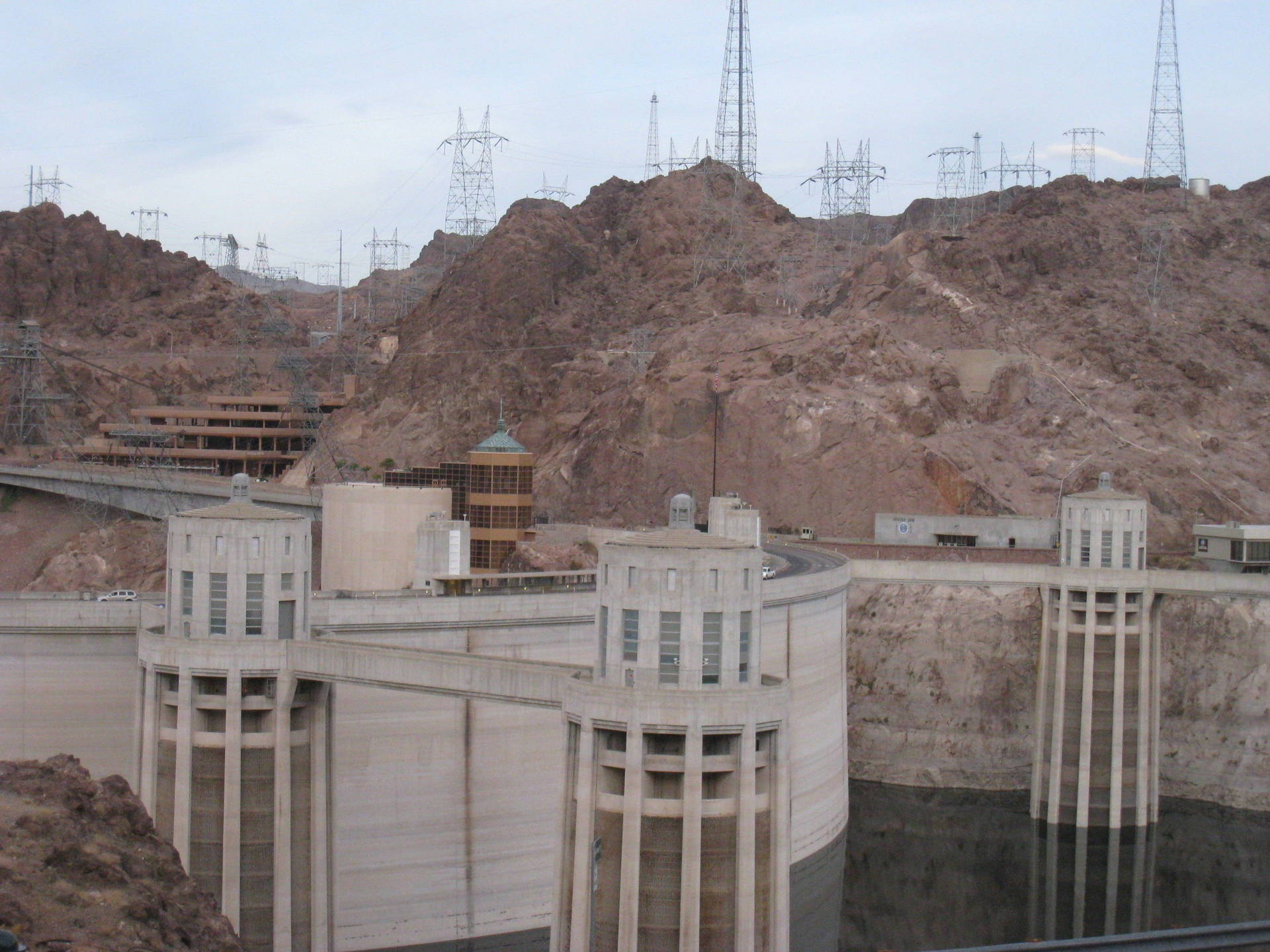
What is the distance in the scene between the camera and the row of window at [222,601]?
48406 mm

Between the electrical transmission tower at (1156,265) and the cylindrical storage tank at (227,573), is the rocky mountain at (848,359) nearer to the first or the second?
the electrical transmission tower at (1156,265)

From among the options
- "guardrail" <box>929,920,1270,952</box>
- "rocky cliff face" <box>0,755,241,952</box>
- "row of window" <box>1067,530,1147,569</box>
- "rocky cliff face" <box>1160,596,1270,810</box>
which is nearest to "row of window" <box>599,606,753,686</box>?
"rocky cliff face" <box>0,755,241,952</box>

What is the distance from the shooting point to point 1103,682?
81562 millimetres

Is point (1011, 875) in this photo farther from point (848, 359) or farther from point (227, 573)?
point (848, 359)

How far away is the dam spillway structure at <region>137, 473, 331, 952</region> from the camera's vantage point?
47.8m

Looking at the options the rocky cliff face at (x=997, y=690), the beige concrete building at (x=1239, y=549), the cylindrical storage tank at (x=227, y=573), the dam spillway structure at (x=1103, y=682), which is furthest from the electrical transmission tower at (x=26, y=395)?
the beige concrete building at (x=1239, y=549)

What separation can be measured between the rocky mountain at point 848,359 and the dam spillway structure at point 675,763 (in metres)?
65.2

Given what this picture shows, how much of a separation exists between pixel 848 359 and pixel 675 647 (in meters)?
73.5

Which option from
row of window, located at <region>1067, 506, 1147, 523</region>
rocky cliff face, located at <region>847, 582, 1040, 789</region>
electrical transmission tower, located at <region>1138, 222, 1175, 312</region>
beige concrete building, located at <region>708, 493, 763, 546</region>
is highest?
electrical transmission tower, located at <region>1138, 222, 1175, 312</region>

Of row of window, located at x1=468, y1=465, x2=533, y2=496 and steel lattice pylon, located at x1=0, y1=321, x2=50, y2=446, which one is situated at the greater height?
steel lattice pylon, located at x1=0, y1=321, x2=50, y2=446

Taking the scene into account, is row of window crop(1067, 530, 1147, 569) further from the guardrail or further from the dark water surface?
the guardrail

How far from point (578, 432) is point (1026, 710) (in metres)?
44.1

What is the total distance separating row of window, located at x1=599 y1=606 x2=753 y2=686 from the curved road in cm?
3091

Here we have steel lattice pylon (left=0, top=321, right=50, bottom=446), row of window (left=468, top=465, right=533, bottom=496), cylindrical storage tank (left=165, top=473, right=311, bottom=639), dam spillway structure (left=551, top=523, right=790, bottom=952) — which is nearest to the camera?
dam spillway structure (left=551, top=523, right=790, bottom=952)
